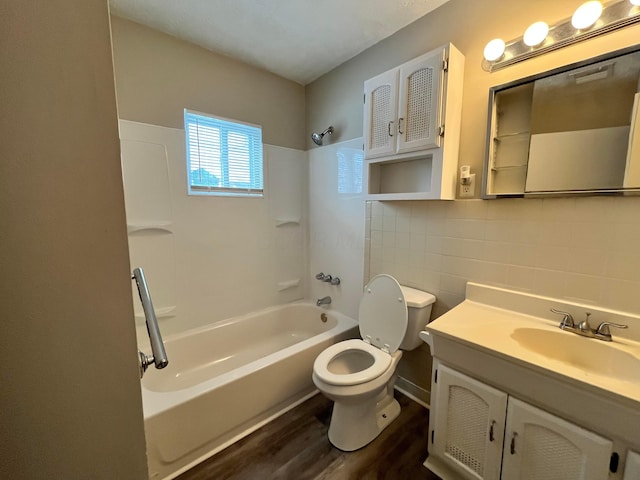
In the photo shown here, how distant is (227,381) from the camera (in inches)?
59.1

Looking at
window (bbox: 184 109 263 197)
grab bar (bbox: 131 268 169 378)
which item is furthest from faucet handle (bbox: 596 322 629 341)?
window (bbox: 184 109 263 197)

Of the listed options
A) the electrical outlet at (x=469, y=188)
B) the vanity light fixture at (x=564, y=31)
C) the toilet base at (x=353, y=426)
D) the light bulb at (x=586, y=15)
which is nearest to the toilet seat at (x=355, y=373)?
the toilet base at (x=353, y=426)

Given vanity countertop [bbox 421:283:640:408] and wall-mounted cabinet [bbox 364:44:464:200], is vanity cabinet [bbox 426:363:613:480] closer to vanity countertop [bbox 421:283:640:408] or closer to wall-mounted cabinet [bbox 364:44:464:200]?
vanity countertop [bbox 421:283:640:408]

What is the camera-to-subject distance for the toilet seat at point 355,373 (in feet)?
4.63

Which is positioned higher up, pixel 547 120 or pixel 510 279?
pixel 547 120

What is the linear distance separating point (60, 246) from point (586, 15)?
6.17 feet

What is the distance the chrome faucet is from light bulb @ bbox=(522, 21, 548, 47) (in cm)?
124

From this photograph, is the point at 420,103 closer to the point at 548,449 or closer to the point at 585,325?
the point at 585,325

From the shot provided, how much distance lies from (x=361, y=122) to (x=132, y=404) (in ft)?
6.92

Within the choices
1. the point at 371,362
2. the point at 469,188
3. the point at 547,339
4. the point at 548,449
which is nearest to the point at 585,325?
the point at 547,339

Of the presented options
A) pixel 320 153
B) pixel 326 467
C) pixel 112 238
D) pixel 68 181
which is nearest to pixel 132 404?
pixel 112 238

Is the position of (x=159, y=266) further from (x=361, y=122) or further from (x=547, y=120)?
A: (x=547, y=120)

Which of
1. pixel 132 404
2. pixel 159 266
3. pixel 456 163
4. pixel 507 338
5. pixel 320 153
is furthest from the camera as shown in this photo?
pixel 320 153

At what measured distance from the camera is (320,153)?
2.46 meters
